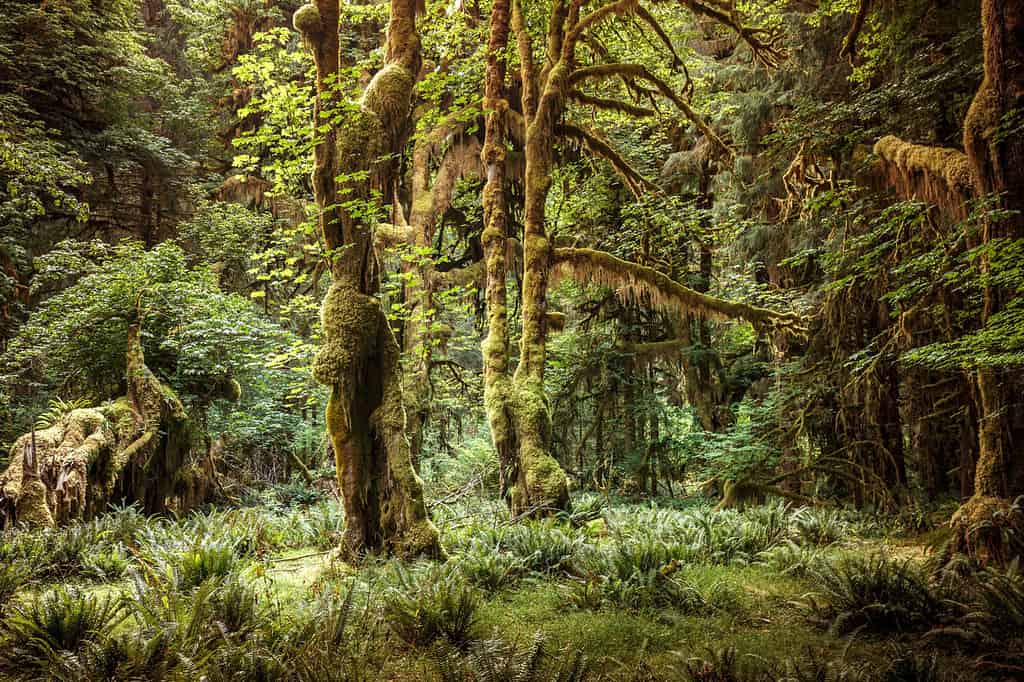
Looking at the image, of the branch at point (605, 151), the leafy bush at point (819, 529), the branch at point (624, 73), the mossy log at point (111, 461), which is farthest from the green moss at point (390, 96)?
the leafy bush at point (819, 529)

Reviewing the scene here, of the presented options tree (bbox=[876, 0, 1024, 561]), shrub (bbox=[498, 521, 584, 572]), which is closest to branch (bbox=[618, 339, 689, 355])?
shrub (bbox=[498, 521, 584, 572])

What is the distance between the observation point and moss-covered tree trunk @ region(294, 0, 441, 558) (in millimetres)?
7262

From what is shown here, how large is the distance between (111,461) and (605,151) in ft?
34.6

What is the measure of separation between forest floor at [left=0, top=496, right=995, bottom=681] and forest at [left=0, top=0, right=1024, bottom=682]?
0.05 meters

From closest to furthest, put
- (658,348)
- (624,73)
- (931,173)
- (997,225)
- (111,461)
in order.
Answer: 1. (997,225)
2. (931,173)
3. (111,461)
4. (624,73)
5. (658,348)

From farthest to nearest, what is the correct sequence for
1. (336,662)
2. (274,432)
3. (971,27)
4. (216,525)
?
(274,432) < (216,525) < (971,27) < (336,662)

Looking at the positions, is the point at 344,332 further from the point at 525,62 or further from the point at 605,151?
the point at 605,151

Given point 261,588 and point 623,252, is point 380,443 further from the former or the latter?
point 623,252

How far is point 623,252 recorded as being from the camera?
576 inches

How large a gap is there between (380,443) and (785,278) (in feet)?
34.1

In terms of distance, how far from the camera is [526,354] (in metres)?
10.2

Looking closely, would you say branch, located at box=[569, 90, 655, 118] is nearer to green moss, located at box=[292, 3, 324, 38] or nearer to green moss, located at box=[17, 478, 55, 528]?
green moss, located at box=[292, 3, 324, 38]

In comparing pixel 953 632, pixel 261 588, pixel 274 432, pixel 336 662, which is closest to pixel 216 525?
pixel 261 588

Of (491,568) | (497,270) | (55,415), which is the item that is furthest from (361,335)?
(55,415)
